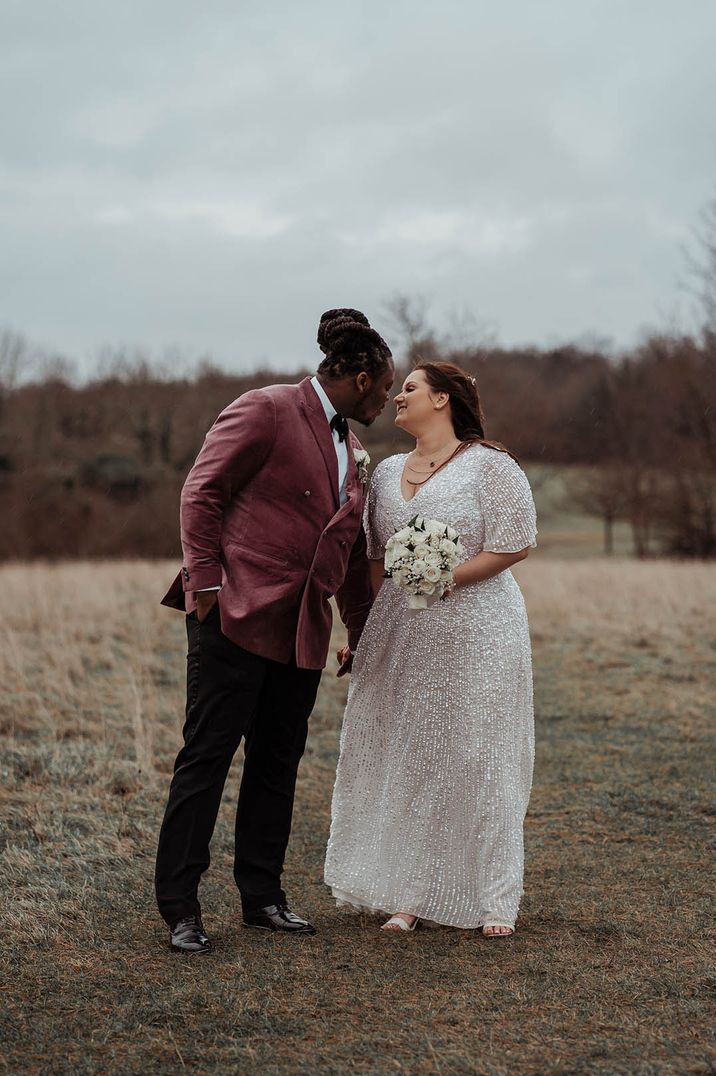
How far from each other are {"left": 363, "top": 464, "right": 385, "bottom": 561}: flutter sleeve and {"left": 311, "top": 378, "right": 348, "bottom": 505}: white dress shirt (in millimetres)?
333

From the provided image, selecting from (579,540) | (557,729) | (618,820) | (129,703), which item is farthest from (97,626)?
(579,540)

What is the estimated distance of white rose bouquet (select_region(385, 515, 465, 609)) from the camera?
4105mm

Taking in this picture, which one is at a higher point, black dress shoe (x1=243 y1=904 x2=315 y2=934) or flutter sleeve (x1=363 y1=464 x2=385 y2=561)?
flutter sleeve (x1=363 y1=464 x2=385 y2=561)

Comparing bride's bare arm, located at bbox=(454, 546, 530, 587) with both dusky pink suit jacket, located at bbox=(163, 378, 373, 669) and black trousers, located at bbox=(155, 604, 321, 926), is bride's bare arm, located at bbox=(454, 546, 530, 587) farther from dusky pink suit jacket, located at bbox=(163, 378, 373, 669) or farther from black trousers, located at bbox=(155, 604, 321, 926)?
Answer: black trousers, located at bbox=(155, 604, 321, 926)

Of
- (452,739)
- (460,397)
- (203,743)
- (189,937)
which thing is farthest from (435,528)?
(189,937)

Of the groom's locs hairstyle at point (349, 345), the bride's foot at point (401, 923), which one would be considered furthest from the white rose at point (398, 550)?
the bride's foot at point (401, 923)

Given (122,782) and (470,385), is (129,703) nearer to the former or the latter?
(122,782)

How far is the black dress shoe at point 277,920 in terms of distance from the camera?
4.28m

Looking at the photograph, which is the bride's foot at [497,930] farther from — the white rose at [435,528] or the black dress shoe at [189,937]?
the white rose at [435,528]

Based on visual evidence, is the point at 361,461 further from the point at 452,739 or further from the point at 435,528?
the point at 452,739

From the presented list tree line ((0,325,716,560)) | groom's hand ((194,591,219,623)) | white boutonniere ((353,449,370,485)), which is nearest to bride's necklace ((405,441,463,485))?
white boutonniere ((353,449,370,485))

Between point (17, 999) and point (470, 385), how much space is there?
2715 millimetres

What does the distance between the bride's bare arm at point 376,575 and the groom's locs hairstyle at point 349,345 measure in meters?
0.84

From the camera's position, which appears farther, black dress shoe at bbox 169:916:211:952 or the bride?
the bride
